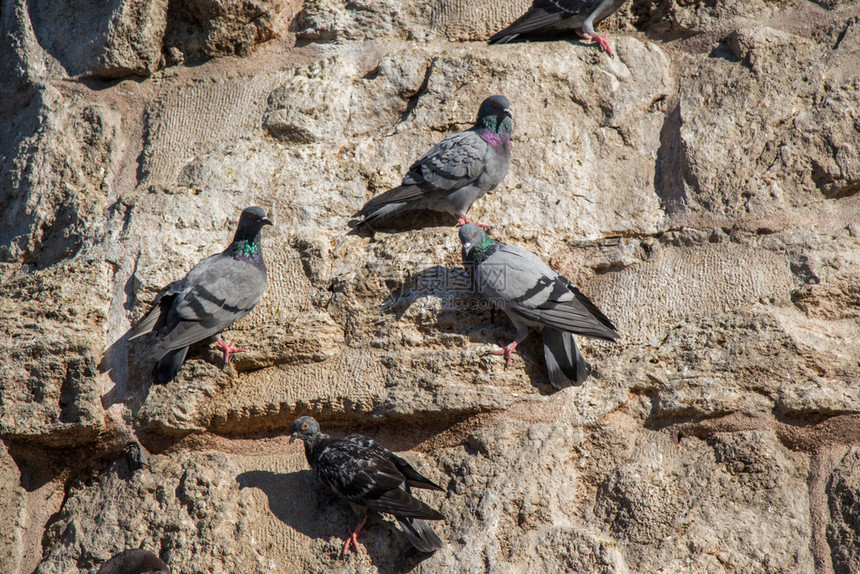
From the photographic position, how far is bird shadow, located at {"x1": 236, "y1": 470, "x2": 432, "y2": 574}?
4258 mm

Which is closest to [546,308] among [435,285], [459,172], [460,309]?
[460,309]

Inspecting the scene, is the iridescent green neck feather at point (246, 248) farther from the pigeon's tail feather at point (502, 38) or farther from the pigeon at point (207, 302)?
the pigeon's tail feather at point (502, 38)

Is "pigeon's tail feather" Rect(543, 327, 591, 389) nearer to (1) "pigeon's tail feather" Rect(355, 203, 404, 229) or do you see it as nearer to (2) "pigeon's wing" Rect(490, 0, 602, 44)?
(1) "pigeon's tail feather" Rect(355, 203, 404, 229)

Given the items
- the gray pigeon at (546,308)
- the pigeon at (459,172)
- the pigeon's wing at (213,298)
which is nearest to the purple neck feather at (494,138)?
the pigeon at (459,172)

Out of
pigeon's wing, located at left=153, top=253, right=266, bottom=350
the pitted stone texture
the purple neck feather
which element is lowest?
the pitted stone texture

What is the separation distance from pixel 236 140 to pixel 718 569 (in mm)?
4314

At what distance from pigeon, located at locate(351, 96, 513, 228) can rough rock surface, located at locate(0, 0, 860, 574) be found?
20 cm

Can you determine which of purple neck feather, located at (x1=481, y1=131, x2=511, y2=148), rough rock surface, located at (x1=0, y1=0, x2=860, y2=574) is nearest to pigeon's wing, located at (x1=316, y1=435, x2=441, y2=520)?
rough rock surface, located at (x1=0, y1=0, x2=860, y2=574)

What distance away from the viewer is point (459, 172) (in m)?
5.11

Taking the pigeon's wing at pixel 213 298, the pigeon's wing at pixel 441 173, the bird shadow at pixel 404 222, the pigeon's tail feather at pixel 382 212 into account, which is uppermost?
the pigeon's wing at pixel 441 173

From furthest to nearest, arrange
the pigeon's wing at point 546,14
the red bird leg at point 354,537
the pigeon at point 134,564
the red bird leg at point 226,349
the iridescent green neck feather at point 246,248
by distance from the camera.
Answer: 1. the pigeon's wing at point 546,14
2. the iridescent green neck feather at point 246,248
3. the red bird leg at point 226,349
4. the red bird leg at point 354,537
5. the pigeon at point 134,564

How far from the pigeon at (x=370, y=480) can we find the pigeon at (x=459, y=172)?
5.32 feet

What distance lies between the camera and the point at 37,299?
497 centimetres

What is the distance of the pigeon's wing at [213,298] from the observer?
4.59 m
